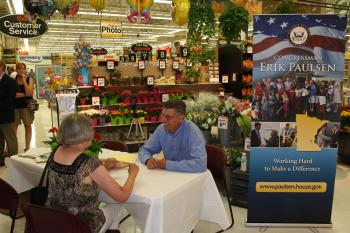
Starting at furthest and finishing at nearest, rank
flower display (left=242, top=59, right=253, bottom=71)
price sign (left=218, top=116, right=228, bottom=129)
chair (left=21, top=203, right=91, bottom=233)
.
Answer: flower display (left=242, top=59, right=253, bottom=71) < price sign (left=218, top=116, right=228, bottom=129) < chair (left=21, top=203, right=91, bottom=233)

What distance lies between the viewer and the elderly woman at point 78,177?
2062 mm

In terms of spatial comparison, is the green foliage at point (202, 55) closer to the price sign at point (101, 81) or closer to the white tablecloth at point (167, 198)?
the price sign at point (101, 81)

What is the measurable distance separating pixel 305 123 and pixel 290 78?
1.46ft

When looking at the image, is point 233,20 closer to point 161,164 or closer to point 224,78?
point 224,78

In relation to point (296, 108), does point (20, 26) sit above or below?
above

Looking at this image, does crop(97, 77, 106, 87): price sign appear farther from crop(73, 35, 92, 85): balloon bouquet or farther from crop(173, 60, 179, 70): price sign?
crop(173, 60, 179, 70): price sign

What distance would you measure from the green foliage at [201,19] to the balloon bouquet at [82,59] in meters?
2.14

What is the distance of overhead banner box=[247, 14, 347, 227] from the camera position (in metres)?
3.08

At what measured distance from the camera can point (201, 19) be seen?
5.16 meters

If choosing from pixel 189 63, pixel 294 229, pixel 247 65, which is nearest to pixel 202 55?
pixel 189 63

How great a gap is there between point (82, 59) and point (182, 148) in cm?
393

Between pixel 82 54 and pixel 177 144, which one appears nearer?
pixel 177 144

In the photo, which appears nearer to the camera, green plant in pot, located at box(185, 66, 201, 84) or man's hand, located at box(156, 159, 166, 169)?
man's hand, located at box(156, 159, 166, 169)

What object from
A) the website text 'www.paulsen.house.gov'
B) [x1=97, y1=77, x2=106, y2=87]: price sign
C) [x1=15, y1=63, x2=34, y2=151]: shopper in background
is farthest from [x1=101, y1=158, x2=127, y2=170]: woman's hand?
[x1=15, y1=63, x2=34, y2=151]: shopper in background
